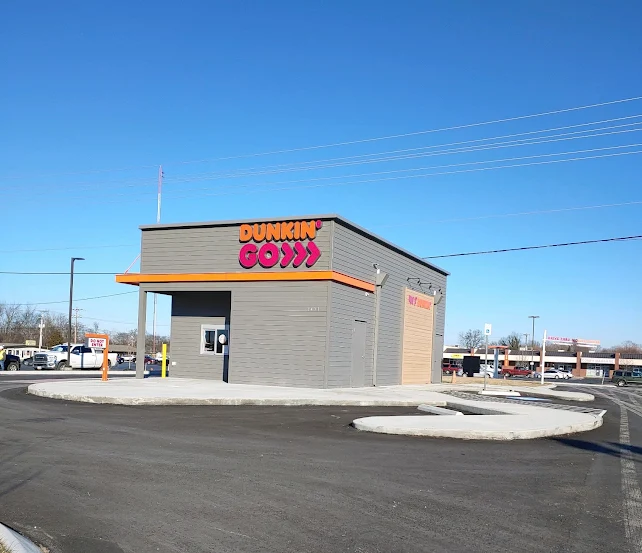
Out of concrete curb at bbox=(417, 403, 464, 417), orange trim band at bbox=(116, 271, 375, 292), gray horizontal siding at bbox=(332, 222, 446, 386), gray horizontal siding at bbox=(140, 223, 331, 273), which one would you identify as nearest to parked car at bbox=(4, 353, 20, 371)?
orange trim band at bbox=(116, 271, 375, 292)

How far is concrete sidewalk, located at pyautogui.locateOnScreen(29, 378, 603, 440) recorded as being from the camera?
1329cm

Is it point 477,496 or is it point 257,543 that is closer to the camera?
point 257,543

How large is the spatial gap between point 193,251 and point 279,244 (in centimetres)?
387

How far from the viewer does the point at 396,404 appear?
20641 mm

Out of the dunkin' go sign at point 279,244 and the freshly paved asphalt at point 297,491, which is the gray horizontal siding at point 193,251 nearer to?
the dunkin' go sign at point 279,244

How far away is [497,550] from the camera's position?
225 inches

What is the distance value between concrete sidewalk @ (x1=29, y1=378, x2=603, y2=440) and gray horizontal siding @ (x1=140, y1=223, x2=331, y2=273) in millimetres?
4916

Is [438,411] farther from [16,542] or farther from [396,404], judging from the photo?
[16,542]

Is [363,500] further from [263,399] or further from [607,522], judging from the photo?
[263,399]

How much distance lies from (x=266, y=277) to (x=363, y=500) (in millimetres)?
18299

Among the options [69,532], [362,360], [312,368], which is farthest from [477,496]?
[362,360]

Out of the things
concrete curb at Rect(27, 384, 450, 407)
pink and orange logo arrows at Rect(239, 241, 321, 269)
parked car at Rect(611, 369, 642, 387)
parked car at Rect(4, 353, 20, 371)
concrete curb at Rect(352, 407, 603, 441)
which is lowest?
parked car at Rect(611, 369, 642, 387)

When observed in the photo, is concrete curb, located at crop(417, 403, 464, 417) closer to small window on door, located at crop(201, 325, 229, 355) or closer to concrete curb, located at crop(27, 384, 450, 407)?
concrete curb, located at crop(27, 384, 450, 407)

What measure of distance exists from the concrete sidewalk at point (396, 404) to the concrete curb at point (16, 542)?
869cm
